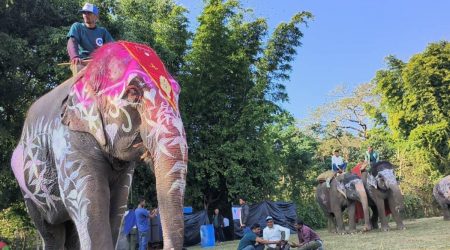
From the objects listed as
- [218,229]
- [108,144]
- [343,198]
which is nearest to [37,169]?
[108,144]

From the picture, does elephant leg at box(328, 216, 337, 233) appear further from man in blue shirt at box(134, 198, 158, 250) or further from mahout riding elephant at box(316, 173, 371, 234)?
man in blue shirt at box(134, 198, 158, 250)

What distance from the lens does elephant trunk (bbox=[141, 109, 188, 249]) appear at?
8.72ft

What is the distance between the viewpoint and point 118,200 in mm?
3670

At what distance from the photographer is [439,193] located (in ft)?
63.7

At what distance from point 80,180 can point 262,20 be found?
22.7m

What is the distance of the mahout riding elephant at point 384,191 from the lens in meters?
15.6

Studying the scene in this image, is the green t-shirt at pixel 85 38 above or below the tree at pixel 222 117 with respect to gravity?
below

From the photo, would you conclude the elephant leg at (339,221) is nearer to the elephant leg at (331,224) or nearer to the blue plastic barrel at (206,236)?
the elephant leg at (331,224)

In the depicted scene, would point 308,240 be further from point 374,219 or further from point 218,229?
point 218,229

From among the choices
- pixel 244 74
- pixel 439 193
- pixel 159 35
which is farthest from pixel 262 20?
pixel 439 193

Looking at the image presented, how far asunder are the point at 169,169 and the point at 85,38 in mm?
1812

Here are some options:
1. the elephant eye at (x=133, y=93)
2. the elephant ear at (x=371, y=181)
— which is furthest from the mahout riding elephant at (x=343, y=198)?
the elephant eye at (x=133, y=93)

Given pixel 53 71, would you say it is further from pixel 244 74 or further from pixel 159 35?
pixel 244 74

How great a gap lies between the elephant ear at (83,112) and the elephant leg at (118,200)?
0.50 m
